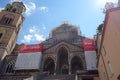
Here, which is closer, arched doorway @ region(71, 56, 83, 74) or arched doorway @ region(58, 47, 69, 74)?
arched doorway @ region(71, 56, 83, 74)

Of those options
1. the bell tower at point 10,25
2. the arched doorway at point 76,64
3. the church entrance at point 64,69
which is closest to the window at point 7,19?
the bell tower at point 10,25

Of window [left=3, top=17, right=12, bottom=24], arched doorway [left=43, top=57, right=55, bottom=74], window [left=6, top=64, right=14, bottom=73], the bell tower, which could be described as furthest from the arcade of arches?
window [left=3, top=17, right=12, bottom=24]

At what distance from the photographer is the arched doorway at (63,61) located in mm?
33688

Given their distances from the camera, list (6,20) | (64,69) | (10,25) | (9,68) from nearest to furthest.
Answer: (9,68) < (64,69) < (10,25) < (6,20)

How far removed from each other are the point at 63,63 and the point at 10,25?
14.9 metres

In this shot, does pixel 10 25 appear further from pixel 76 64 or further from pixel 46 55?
pixel 76 64

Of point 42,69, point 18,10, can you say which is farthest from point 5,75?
point 18,10

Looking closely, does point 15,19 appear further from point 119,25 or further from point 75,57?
point 119,25

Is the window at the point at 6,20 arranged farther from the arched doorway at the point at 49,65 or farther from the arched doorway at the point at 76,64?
the arched doorway at the point at 76,64

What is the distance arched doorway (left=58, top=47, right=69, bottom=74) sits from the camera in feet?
111

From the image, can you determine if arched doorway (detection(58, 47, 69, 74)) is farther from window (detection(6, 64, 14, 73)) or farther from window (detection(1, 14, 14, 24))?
window (detection(1, 14, 14, 24))

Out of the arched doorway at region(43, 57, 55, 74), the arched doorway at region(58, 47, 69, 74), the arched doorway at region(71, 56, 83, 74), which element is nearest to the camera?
the arched doorway at region(71, 56, 83, 74)

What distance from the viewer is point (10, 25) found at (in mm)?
36719

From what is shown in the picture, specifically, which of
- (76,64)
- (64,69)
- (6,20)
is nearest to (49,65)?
(64,69)
